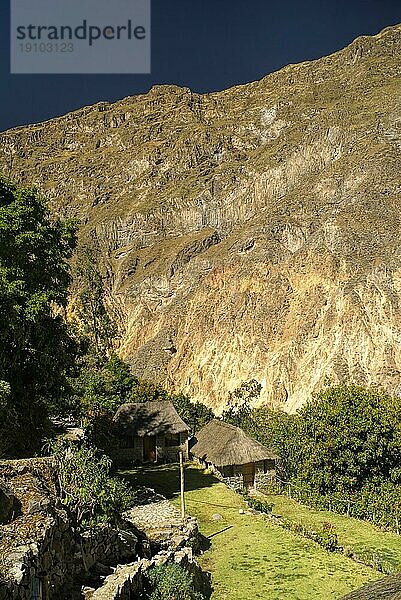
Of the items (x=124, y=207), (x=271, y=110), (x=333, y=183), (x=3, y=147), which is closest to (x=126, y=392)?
(x=333, y=183)

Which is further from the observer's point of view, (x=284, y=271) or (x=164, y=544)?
(x=284, y=271)

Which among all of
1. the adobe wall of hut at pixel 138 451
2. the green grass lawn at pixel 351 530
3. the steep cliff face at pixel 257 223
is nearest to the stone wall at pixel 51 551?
the green grass lawn at pixel 351 530

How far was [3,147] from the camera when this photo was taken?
14562cm

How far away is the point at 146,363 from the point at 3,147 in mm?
99078

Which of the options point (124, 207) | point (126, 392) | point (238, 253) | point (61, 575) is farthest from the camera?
point (124, 207)

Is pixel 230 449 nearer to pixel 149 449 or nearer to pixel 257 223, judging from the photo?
pixel 149 449

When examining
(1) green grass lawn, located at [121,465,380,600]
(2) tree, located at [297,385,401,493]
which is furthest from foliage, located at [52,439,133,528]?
(2) tree, located at [297,385,401,493]

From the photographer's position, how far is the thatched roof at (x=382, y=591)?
743 cm

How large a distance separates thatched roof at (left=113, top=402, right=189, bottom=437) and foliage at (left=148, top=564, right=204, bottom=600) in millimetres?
17725

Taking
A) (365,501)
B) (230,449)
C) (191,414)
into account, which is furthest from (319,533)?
(191,414)

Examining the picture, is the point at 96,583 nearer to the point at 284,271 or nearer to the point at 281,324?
the point at 281,324

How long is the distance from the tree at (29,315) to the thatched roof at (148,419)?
10.8 metres

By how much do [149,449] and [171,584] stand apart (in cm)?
2018

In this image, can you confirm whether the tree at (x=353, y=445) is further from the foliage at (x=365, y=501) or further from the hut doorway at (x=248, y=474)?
the hut doorway at (x=248, y=474)
